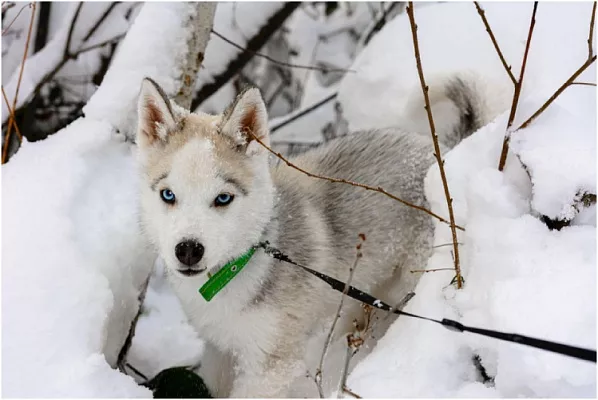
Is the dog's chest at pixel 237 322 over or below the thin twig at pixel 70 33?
below

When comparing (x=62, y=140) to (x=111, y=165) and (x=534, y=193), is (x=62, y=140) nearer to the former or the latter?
(x=111, y=165)

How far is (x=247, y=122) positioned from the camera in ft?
8.25

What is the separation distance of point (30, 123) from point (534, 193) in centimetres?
398

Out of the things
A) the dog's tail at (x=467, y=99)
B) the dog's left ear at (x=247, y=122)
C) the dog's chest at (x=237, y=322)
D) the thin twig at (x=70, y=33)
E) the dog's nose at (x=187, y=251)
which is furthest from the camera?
the thin twig at (x=70, y=33)

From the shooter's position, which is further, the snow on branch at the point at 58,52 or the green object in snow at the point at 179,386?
the snow on branch at the point at 58,52

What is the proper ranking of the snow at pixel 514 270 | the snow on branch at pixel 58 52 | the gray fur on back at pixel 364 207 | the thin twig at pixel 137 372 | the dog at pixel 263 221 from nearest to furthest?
the snow at pixel 514 270 < the dog at pixel 263 221 < the gray fur on back at pixel 364 207 < the thin twig at pixel 137 372 < the snow on branch at pixel 58 52

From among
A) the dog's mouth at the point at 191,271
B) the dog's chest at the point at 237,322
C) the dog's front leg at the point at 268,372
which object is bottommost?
the dog's front leg at the point at 268,372

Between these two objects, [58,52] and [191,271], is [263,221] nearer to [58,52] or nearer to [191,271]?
[191,271]

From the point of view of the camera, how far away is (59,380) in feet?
6.82

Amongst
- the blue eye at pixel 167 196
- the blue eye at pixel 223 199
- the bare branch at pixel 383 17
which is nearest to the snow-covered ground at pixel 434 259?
the blue eye at pixel 167 196

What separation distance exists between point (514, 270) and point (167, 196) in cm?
140

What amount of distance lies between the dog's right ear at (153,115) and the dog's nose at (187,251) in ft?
2.00

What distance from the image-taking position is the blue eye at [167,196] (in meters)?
2.30

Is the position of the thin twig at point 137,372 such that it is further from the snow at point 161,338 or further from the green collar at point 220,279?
the green collar at point 220,279
